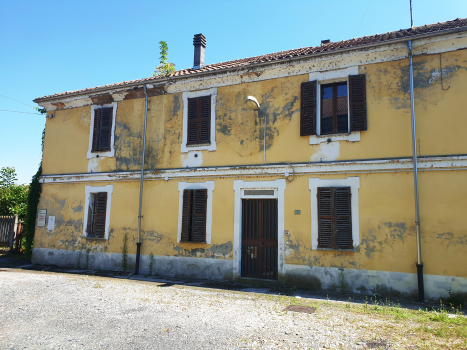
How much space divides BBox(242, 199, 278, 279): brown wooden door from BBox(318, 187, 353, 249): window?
1.37 m

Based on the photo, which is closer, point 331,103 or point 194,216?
point 331,103

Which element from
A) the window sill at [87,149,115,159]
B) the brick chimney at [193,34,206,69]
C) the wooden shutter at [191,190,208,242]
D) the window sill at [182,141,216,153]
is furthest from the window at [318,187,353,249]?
the brick chimney at [193,34,206,69]

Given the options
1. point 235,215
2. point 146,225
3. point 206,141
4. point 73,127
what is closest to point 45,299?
point 146,225

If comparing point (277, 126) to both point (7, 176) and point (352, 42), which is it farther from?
point (7, 176)

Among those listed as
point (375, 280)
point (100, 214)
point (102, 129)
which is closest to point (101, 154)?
point (102, 129)

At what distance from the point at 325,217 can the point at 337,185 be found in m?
0.90

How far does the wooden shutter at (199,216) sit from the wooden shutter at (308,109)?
3.53 metres

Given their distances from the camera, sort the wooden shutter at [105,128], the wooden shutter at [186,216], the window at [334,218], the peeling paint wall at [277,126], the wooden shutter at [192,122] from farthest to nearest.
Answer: the wooden shutter at [105,128], the wooden shutter at [192,122], the wooden shutter at [186,216], the window at [334,218], the peeling paint wall at [277,126]

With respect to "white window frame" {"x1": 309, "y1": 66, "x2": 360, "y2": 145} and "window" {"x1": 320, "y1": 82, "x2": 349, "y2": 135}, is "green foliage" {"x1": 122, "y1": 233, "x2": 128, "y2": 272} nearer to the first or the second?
"white window frame" {"x1": 309, "y1": 66, "x2": 360, "y2": 145}

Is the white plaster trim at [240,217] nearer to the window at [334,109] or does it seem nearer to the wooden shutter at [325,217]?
the wooden shutter at [325,217]

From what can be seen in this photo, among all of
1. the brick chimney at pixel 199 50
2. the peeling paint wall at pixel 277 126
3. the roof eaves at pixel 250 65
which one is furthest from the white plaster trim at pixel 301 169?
the brick chimney at pixel 199 50

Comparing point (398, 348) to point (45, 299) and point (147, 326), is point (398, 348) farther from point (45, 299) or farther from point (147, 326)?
point (45, 299)

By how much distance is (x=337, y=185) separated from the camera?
871 centimetres

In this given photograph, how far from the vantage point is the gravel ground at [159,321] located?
4.61 metres
